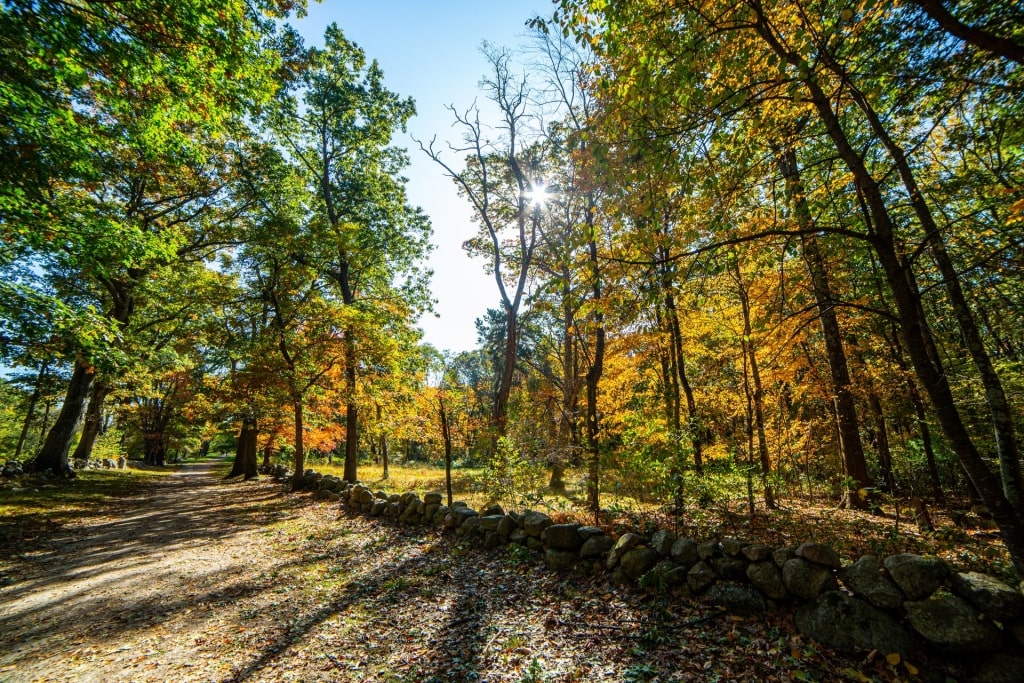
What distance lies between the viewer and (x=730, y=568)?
4145mm

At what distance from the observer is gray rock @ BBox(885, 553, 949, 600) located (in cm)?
315

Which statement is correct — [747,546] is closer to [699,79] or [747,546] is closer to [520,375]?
[699,79]

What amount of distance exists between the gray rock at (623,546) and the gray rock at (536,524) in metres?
A: 1.25

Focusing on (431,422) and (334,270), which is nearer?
(431,422)

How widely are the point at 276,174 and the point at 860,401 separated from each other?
18.3m

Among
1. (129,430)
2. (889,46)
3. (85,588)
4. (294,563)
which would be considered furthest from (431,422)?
(129,430)

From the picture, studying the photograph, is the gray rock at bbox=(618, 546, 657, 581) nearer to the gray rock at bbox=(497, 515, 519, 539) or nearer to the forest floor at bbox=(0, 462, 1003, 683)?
the forest floor at bbox=(0, 462, 1003, 683)

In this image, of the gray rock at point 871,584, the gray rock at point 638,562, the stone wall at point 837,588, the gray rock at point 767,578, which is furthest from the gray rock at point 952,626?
the gray rock at point 638,562

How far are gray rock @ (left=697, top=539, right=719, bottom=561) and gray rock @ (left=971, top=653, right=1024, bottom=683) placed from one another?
1.88 metres

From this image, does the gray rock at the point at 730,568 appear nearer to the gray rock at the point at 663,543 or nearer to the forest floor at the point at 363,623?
the forest floor at the point at 363,623

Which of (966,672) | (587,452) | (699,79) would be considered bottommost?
(966,672)

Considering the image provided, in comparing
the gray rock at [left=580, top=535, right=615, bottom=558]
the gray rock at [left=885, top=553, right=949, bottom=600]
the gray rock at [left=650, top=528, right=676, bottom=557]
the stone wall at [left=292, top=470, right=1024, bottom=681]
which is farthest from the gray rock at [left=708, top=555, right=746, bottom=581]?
the gray rock at [left=580, top=535, right=615, bottom=558]

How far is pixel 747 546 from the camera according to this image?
4219 millimetres

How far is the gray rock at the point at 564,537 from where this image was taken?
18.2 ft
